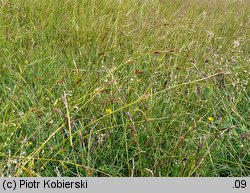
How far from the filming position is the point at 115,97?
1.65 metres

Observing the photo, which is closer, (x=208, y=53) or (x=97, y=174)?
(x=97, y=174)

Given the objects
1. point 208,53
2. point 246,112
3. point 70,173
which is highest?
point 208,53

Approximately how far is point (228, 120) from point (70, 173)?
0.82m

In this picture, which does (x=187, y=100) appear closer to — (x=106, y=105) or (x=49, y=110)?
(x=106, y=105)

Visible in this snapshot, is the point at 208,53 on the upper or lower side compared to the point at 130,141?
upper

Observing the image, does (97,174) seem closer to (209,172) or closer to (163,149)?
(163,149)

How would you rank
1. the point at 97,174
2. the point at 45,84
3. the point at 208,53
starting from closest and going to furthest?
the point at 97,174 < the point at 45,84 < the point at 208,53

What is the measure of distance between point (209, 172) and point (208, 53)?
3.32ft

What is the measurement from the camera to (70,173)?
1475 mm

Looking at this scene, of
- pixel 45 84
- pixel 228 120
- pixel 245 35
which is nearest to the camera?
pixel 228 120

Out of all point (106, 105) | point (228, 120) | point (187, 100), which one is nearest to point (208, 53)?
point (187, 100)

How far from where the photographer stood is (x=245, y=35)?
2834 millimetres

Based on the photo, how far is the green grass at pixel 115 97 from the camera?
1.45 metres

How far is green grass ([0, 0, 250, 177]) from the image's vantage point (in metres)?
1.45
